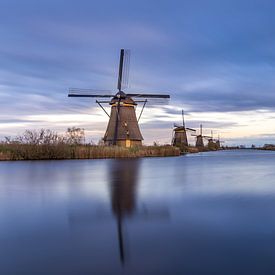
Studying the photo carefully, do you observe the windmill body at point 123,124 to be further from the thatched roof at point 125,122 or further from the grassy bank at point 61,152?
the grassy bank at point 61,152

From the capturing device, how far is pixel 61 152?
25.0m

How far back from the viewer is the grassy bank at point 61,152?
23645 mm

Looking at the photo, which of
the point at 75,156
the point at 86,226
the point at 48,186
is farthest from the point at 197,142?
the point at 86,226

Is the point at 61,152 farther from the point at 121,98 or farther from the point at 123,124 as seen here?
the point at 121,98

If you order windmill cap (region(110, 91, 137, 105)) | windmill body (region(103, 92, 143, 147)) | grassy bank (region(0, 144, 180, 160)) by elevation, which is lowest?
grassy bank (region(0, 144, 180, 160))

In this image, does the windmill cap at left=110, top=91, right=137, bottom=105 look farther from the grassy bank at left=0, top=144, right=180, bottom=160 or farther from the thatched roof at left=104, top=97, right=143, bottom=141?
the grassy bank at left=0, top=144, right=180, bottom=160

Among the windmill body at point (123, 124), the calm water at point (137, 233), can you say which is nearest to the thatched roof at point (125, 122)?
the windmill body at point (123, 124)

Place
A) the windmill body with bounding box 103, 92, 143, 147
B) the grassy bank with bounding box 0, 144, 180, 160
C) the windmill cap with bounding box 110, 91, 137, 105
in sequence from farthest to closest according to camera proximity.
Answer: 1. the windmill cap with bounding box 110, 91, 137, 105
2. the windmill body with bounding box 103, 92, 143, 147
3. the grassy bank with bounding box 0, 144, 180, 160

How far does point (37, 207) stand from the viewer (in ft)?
23.4

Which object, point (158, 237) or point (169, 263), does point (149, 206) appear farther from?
point (169, 263)

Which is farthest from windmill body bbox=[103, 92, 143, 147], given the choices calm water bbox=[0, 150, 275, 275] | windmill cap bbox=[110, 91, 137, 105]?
calm water bbox=[0, 150, 275, 275]

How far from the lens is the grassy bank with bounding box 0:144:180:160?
931 inches

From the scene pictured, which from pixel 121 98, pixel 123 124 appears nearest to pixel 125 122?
pixel 123 124

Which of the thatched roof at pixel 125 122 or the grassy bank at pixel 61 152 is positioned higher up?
the thatched roof at pixel 125 122
